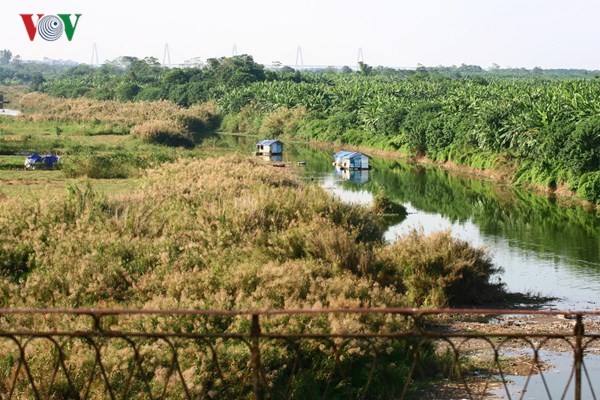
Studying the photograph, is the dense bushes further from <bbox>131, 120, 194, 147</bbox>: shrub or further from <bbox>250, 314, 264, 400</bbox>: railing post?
<bbox>131, 120, 194, 147</bbox>: shrub

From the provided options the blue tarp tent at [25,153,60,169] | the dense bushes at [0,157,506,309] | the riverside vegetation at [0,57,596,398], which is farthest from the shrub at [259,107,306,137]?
the dense bushes at [0,157,506,309]

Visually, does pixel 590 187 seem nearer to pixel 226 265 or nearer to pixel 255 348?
pixel 226 265

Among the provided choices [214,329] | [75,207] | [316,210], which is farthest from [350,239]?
[214,329]

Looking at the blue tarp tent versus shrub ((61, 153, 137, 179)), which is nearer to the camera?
shrub ((61, 153, 137, 179))

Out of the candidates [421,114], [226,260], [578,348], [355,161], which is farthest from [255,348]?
[421,114]

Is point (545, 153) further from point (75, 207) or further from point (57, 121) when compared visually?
point (57, 121)

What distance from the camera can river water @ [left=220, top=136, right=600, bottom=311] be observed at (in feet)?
84.7

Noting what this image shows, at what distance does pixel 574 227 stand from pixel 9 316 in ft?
87.1

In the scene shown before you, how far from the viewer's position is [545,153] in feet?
148

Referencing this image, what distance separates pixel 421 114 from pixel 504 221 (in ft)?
86.1

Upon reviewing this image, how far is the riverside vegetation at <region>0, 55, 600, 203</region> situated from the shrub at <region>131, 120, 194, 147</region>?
21.0ft

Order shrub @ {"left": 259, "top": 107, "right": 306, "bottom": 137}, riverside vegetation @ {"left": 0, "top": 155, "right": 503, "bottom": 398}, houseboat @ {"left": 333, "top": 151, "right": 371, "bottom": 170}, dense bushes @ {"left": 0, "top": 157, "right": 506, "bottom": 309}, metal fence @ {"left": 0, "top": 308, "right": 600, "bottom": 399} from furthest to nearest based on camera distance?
shrub @ {"left": 259, "top": 107, "right": 306, "bottom": 137} → houseboat @ {"left": 333, "top": 151, "right": 371, "bottom": 170} → dense bushes @ {"left": 0, "top": 157, "right": 506, "bottom": 309} → riverside vegetation @ {"left": 0, "top": 155, "right": 503, "bottom": 398} → metal fence @ {"left": 0, "top": 308, "right": 600, "bottom": 399}

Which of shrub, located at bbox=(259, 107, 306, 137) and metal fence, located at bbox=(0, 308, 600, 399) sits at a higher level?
metal fence, located at bbox=(0, 308, 600, 399)

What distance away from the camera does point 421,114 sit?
6275 cm
